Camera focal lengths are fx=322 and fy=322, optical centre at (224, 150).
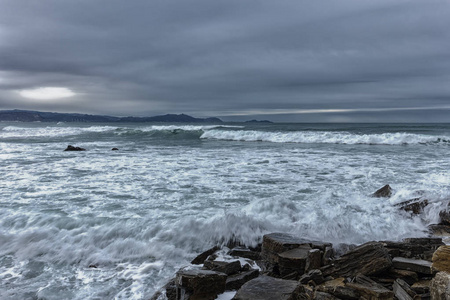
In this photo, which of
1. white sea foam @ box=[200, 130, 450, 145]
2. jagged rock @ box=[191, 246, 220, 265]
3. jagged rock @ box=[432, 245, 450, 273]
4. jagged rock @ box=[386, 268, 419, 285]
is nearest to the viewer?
jagged rock @ box=[432, 245, 450, 273]

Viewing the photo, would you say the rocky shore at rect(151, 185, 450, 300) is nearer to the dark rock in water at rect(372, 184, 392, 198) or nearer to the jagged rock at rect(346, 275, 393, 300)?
the jagged rock at rect(346, 275, 393, 300)

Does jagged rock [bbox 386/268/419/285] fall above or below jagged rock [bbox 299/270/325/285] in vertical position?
above

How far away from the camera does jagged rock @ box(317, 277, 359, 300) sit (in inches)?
127

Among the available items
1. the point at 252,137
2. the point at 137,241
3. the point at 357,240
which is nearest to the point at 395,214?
the point at 357,240

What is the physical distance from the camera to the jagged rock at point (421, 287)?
11.0 ft

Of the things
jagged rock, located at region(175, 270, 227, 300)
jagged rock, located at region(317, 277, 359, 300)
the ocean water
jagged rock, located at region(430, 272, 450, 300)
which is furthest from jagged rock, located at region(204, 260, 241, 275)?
jagged rock, located at region(430, 272, 450, 300)

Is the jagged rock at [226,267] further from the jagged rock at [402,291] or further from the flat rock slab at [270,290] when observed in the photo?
the jagged rock at [402,291]

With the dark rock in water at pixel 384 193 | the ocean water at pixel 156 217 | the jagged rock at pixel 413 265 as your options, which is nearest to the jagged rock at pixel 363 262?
the jagged rock at pixel 413 265

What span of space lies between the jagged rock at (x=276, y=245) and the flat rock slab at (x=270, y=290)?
0.86 metres

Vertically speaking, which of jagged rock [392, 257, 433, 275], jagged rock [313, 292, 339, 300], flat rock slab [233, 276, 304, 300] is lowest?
jagged rock [313, 292, 339, 300]

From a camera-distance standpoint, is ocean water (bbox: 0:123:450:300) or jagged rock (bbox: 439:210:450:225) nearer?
ocean water (bbox: 0:123:450:300)

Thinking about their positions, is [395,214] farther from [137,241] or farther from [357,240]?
[137,241]

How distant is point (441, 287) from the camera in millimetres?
2590

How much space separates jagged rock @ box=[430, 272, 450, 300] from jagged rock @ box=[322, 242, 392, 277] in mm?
1068
